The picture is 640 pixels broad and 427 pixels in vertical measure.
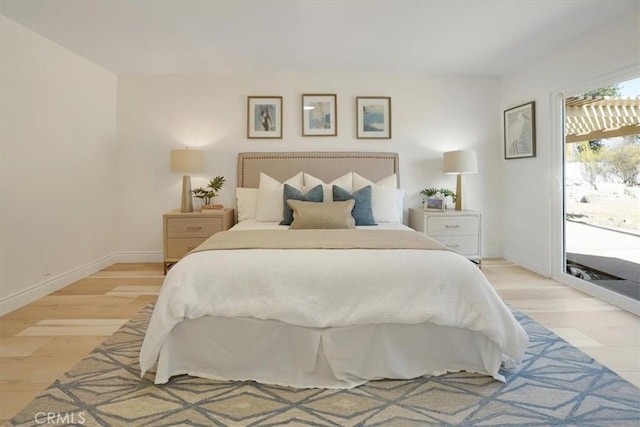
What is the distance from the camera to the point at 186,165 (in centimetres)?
432

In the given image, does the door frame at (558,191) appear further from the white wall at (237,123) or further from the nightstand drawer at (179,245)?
the nightstand drawer at (179,245)

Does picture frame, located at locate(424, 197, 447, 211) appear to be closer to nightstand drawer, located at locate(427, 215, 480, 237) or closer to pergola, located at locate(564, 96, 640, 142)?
nightstand drawer, located at locate(427, 215, 480, 237)

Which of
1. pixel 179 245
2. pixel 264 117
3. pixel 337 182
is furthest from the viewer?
pixel 264 117

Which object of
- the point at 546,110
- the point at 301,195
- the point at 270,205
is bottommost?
the point at 270,205

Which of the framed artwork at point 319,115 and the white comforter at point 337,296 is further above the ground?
the framed artwork at point 319,115

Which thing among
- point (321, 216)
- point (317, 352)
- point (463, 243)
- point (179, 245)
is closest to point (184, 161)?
point (179, 245)

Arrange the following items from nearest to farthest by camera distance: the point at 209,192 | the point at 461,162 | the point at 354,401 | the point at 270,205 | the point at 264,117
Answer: the point at 354,401
the point at 270,205
the point at 461,162
the point at 209,192
the point at 264,117

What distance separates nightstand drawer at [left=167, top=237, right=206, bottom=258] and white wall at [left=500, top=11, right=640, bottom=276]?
12.4ft

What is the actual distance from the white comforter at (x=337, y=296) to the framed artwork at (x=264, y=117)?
2.92 m

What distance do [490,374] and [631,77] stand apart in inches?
108

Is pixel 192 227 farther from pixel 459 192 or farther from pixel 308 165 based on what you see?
pixel 459 192

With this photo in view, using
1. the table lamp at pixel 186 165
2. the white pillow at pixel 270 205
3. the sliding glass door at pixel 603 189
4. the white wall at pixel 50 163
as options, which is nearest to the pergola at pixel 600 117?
the sliding glass door at pixel 603 189

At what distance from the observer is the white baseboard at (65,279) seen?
3.12 metres

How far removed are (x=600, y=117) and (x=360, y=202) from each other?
7.57 ft
